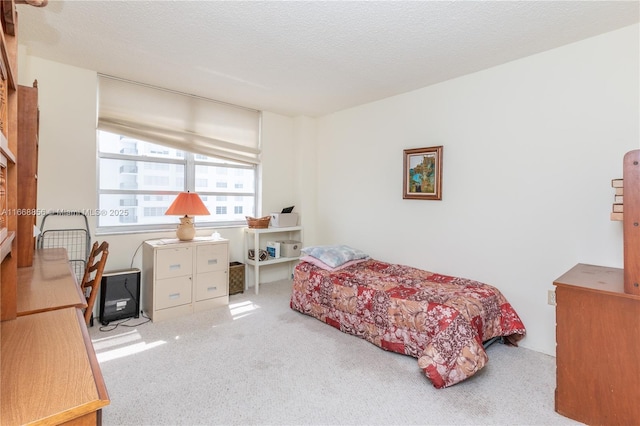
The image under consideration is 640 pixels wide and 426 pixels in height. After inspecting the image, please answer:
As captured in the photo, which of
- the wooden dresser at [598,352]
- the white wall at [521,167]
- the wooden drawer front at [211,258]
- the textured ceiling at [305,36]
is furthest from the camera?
the wooden drawer front at [211,258]

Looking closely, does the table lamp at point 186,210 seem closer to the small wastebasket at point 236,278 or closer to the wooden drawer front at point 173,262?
the wooden drawer front at point 173,262

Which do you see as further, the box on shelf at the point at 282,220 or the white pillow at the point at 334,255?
the box on shelf at the point at 282,220

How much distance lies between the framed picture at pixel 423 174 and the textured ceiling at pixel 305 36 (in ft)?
2.22

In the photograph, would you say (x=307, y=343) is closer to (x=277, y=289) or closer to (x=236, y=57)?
(x=277, y=289)

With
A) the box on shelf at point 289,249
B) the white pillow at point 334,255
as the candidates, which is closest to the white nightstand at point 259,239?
the box on shelf at point 289,249

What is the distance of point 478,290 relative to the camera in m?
2.43

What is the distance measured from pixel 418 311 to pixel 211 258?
215 cm

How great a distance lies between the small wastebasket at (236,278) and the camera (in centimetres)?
373

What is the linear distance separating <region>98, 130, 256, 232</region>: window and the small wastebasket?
603mm

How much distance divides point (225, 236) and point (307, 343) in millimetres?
1896

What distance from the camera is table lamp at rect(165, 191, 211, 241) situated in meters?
3.16

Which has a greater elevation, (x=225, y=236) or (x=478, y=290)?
(x=225, y=236)

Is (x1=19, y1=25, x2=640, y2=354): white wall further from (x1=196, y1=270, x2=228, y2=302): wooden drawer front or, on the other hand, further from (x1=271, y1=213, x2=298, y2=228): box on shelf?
(x1=196, y1=270, x2=228, y2=302): wooden drawer front

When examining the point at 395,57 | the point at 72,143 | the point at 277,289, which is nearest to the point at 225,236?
the point at 277,289
